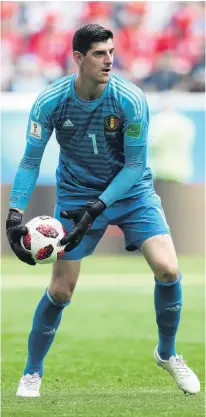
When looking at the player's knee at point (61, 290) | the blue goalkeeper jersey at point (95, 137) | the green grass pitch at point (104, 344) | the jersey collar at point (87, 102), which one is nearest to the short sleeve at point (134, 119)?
the blue goalkeeper jersey at point (95, 137)

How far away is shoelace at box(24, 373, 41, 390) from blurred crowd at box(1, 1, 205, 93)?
1021 cm

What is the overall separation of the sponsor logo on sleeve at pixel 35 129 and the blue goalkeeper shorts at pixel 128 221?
1.57ft

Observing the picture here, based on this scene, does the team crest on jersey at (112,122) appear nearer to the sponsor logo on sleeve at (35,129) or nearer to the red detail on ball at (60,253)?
the sponsor logo on sleeve at (35,129)

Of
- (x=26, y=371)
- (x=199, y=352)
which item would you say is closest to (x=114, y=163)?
(x=26, y=371)

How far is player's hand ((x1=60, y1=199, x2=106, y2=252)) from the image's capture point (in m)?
6.10

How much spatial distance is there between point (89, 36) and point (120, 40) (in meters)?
10.7

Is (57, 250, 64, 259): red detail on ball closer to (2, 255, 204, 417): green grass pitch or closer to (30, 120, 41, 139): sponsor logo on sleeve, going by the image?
(30, 120, 41, 139): sponsor logo on sleeve

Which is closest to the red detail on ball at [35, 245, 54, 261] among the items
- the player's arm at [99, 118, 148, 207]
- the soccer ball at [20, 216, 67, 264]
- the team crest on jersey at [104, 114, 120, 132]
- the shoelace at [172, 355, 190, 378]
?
the soccer ball at [20, 216, 67, 264]

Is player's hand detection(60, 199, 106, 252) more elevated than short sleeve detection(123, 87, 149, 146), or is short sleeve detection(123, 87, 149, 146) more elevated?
short sleeve detection(123, 87, 149, 146)

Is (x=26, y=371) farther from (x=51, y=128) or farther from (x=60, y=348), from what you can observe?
(x=60, y=348)

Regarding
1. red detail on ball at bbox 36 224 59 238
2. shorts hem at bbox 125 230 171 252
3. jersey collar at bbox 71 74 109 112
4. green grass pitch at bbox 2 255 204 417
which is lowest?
green grass pitch at bbox 2 255 204 417

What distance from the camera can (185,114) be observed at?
16.2 meters

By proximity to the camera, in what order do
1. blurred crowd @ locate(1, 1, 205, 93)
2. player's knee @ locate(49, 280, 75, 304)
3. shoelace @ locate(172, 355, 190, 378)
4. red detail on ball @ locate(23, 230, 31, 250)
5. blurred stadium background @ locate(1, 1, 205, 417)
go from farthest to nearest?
blurred crowd @ locate(1, 1, 205, 93)
blurred stadium background @ locate(1, 1, 205, 417)
shoelace @ locate(172, 355, 190, 378)
player's knee @ locate(49, 280, 75, 304)
red detail on ball @ locate(23, 230, 31, 250)

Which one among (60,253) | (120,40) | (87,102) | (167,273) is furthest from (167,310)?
(120,40)
